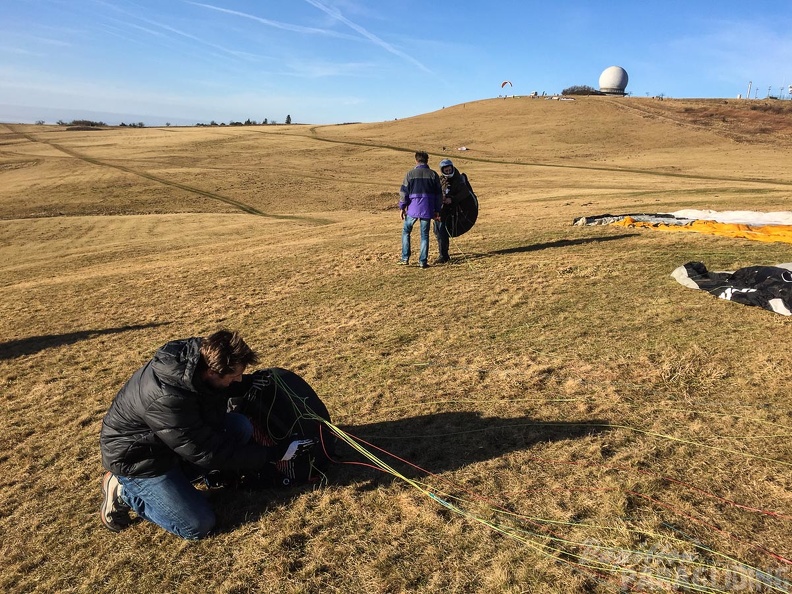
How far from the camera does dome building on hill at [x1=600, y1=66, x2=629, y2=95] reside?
293 ft

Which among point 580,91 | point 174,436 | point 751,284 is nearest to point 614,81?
point 580,91

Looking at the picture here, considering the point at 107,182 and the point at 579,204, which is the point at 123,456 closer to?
the point at 579,204

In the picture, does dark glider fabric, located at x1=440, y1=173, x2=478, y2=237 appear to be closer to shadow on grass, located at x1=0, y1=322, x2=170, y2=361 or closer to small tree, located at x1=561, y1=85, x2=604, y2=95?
shadow on grass, located at x1=0, y1=322, x2=170, y2=361

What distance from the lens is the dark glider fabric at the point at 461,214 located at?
11.0 m

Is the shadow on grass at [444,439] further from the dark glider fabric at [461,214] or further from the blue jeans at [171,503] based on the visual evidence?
the dark glider fabric at [461,214]

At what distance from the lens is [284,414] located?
176 inches

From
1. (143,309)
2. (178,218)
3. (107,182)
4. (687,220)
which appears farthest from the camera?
(107,182)

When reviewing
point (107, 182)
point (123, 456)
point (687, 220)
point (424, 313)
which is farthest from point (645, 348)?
point (107, 182)

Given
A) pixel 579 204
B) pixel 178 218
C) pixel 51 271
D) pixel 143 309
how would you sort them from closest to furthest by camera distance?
pixel 143 309, pixel 51 271, pixel 579 204, pixel 178 218

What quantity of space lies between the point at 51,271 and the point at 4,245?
282 inches

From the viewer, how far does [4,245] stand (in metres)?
20.3

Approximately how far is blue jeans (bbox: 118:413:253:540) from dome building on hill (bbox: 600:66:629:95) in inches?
4015

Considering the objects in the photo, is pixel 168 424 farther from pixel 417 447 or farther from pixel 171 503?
pixel 417 447

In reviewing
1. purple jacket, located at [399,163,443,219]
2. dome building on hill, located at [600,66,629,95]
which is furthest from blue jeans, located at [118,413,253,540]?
dome building on hill, located at [600,66,629,95]
